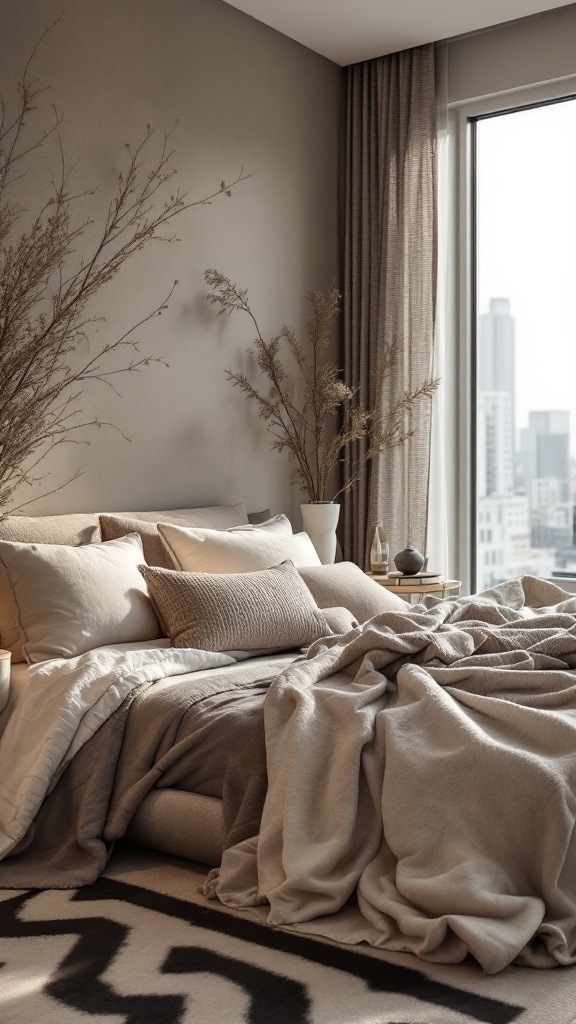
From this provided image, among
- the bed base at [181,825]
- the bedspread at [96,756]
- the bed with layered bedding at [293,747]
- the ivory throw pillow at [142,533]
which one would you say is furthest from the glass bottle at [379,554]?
the bed base at [181,825]

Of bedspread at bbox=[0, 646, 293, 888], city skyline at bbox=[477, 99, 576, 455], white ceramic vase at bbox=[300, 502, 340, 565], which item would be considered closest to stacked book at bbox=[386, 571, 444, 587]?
white ceramic vase at bbox=[300, 502, 340, 565]

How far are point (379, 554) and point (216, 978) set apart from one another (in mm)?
3101

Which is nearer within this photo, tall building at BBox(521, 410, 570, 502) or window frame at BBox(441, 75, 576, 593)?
tall building at BBox(521, 410, 570, 502)

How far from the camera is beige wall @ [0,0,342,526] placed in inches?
166

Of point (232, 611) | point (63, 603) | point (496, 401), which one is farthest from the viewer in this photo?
point (496, 401)

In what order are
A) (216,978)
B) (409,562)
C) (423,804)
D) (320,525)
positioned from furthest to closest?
1. (320,525)
2. (409,562)
3. (423,804)
4. (216,978)

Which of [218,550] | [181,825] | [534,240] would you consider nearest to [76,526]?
[218,550]

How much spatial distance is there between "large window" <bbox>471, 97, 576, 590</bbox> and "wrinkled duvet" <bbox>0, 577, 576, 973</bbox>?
7.56ft

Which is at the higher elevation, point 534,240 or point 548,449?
point 534,240

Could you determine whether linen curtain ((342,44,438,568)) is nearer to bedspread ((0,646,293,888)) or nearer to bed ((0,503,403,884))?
bed ((0,503,403,884))

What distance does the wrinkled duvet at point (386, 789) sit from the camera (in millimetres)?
2248

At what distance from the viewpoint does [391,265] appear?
5656 millimetres

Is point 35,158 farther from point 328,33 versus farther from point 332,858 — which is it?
point 332,858

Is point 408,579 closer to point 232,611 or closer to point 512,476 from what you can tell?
point 512,476
